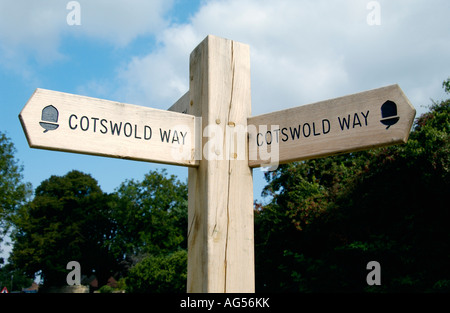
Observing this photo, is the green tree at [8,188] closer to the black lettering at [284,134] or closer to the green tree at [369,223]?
the green tree at [369,223]

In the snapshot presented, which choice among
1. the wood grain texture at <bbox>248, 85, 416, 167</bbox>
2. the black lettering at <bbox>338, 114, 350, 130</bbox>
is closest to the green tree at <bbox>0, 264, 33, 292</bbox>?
the wood grain texture at <bbox>248, 85, 416, 167</bbox>

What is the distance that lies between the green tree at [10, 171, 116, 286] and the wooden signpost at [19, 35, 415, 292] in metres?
35.2

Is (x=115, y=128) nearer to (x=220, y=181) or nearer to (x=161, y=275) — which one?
(x=220, y=181)

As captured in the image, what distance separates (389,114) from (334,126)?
23cm

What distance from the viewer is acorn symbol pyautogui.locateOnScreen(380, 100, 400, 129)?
158 centimetres

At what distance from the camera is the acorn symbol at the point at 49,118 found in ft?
5.18

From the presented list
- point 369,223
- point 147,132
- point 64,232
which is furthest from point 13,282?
point 147,132

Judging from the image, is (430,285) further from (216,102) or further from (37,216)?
(37,216)

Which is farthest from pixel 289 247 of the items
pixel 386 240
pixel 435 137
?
pixel 435 137

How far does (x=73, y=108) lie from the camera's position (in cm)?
165

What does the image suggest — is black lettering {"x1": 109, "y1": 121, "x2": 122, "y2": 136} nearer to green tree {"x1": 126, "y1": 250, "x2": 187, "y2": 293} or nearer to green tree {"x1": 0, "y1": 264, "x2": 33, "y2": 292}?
green tree {"x1": 126, "y1": 250, "x2": 187, "y2": 293}

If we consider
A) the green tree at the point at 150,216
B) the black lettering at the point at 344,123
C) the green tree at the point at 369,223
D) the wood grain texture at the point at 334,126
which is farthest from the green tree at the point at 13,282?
the black lettering at the point at 344,123

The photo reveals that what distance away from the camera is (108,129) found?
67.3 inches

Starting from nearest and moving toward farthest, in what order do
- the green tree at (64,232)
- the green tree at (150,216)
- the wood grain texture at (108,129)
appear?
the wood grain texture at (108,129) < the green tree at (150,216) < the green tree at (64,232)
